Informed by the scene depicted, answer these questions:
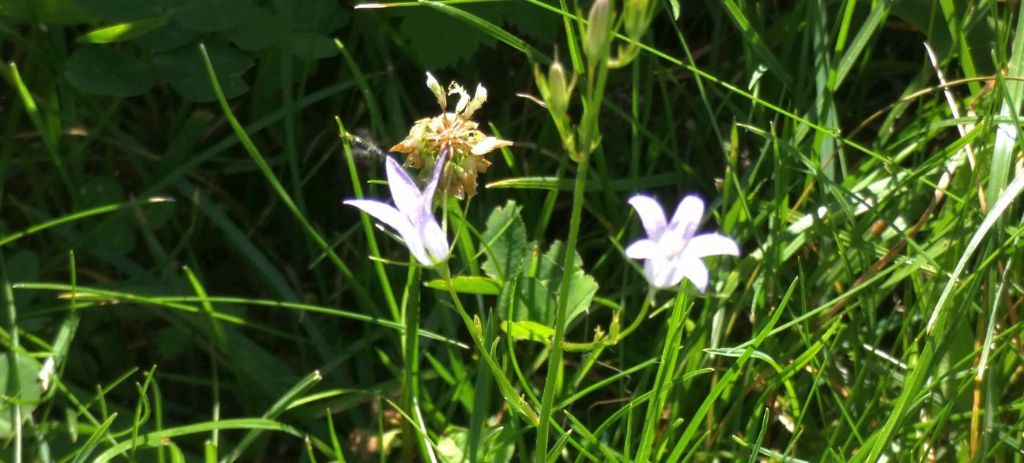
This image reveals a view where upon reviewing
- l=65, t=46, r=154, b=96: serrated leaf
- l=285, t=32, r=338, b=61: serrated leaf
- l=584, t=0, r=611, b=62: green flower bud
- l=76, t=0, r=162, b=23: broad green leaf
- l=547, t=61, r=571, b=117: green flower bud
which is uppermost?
l=584, t=0, r=611, b=62: green flower bud

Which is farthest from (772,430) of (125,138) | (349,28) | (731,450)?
(125,138)

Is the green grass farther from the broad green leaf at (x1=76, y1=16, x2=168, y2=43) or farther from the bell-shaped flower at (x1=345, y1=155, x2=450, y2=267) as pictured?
the bell-shaped flower at (x1=345, y1=155, x2=450, y2=267)

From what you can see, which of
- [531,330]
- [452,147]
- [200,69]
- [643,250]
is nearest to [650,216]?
[643,250]

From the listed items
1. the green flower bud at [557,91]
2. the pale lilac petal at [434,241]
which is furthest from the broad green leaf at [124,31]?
the green flower bud at [557,91]

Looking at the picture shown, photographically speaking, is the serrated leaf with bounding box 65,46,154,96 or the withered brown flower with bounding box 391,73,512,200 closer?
the withered brown flower with bounding box 391,73,512,200

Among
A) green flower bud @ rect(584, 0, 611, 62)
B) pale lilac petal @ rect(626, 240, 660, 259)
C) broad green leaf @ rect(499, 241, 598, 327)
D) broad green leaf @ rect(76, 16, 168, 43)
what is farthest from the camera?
broad green leaf @ rect(76, 16, 168, 43)

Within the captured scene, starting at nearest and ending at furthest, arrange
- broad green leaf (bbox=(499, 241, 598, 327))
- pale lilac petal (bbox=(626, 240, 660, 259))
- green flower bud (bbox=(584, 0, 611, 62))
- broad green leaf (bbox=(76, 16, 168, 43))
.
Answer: green flower bud (bbox=(584, 0, 611, 62)) → pale lilac petal (bbox=(626, 240, 660, 259)) → broad green leaf (bbox=(499, 241, 598, 327)) → broad green leaf (bbox=(76, 16, 168, 43))

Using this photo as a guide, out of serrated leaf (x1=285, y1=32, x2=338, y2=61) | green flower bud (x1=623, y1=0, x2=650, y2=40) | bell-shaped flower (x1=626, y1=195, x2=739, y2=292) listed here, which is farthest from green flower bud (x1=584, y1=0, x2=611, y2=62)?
serrated leaf (x1=285, y1=32, x2=338, y2=61)
